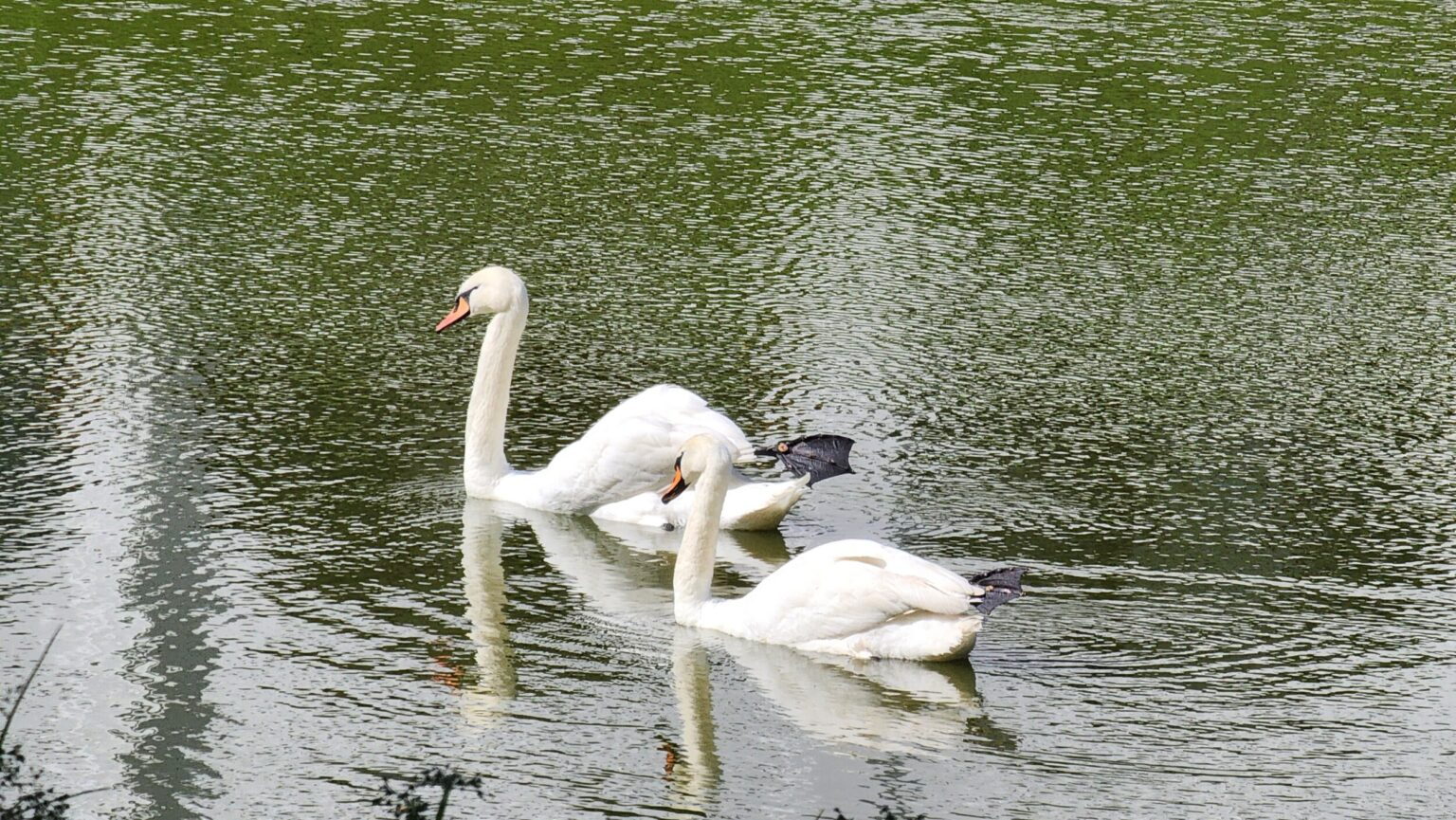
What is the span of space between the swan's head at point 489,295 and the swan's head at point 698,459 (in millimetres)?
1459

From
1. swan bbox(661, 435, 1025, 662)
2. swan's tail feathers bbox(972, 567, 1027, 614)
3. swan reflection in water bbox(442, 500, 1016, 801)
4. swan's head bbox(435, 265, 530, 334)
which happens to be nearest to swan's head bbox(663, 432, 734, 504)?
swan bbox(661, 435, 1025, 662)

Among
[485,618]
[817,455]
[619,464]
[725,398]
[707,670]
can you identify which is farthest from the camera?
[725,398]

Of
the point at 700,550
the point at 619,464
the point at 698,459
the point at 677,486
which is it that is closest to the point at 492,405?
the point at 619,464

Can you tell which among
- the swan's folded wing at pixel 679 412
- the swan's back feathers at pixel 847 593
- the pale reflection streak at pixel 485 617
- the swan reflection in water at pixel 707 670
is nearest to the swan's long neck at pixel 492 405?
the pale reflection streak at pixel 485 617

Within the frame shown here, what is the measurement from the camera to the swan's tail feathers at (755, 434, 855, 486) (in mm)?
7289

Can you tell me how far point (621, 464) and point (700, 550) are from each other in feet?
3.24

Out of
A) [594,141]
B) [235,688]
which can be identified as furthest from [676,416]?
[594,141]

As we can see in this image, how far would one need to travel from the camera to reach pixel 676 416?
7758mm

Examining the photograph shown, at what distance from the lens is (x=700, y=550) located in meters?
6.75

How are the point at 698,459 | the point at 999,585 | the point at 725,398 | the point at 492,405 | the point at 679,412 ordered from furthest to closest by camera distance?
the point at 725,398, the point at 492,405, the point at 679,412, the point at 698,459, the point at 999,585

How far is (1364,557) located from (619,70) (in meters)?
9.16

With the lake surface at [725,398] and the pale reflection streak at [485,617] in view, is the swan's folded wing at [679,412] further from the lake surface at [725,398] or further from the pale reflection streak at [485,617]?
the pale reflection streak at [485,617]

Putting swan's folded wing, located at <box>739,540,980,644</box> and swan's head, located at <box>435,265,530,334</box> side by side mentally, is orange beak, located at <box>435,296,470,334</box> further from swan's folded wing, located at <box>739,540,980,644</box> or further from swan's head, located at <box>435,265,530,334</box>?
swan's folded wing, located at <box>739,540,980,644</box>

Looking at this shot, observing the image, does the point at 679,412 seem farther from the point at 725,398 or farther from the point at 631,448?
the point at 725,398
